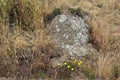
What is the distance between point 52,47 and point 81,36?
0.73m

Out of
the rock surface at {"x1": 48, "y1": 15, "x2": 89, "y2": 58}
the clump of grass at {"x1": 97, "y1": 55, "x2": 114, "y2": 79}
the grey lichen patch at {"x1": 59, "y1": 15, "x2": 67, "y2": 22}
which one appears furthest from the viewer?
the grey lichen patch at {"x1": 59, "y1": 15, "x2": 67, "y2": 22}

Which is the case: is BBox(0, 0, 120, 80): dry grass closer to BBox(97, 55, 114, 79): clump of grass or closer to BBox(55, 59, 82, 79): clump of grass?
BBox(97, 55, 114, 79): clump of grass

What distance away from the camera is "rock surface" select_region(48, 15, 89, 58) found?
228 inches

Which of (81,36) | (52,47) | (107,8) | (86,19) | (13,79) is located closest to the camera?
(13,79)

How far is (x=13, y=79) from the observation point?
5.17 metres

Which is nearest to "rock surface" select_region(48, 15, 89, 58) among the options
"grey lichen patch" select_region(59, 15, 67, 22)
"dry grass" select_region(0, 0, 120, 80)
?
"grey lichen patch" select_region(59, 15, 67, 22)

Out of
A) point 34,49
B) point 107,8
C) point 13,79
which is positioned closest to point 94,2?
point 107,8

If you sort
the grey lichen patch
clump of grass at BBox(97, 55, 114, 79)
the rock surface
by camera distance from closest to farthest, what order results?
clump of grass at BBox(97, 55, 114, 79) → the rock surface → the grey lichen patch

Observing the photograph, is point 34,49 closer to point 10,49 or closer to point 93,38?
point 10,49

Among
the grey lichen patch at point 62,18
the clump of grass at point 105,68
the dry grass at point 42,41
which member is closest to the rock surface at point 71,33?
the grey lichen patch at point 62,18

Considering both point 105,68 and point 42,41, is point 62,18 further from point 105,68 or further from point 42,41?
point 105,68

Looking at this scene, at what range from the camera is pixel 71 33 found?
606 centimetres

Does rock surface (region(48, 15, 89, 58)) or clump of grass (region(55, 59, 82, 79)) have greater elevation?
rock surface (region(48, 15, 89, 58))

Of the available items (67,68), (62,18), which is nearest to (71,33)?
(62,18)
